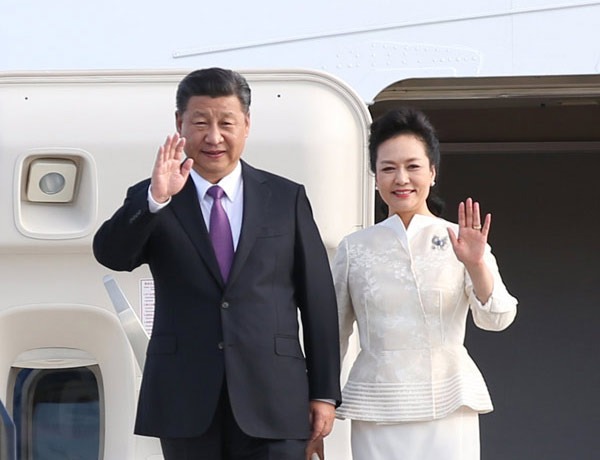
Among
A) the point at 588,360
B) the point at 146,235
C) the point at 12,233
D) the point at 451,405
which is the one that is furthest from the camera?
the point at 588,360

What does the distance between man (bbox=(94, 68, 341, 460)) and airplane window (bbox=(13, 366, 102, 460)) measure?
822mm

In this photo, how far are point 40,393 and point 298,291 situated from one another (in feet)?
3.41

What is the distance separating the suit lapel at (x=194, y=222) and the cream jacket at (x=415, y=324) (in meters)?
0.35

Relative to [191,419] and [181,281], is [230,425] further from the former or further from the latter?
[181,281]

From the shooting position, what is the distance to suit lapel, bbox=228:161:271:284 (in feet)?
6.93

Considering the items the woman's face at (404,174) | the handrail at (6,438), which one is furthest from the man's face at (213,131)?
the handrail at (6,438)

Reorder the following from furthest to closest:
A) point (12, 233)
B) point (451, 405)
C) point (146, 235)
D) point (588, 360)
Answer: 1. point (588, 360)
2. point (12, 233)
3. point (451, 405)
4. point (146, 235)

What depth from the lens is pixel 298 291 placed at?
2211 mm

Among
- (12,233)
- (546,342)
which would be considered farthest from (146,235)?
(546,342)

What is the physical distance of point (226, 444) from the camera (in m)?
2.10

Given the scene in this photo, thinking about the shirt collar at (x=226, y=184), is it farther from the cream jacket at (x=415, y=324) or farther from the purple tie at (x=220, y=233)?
the cream jacket at (x=415, y=324)

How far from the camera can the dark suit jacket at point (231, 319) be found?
6.79 feet

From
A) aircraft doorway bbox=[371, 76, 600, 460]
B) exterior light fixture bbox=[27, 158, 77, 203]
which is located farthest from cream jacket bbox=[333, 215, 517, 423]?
aircraft doorway bbox=[371, 76, 600, 460]

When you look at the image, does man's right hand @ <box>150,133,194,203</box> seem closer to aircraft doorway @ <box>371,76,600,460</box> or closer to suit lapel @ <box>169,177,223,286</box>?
suit lapel @ <box>169,177,223,286</box>
